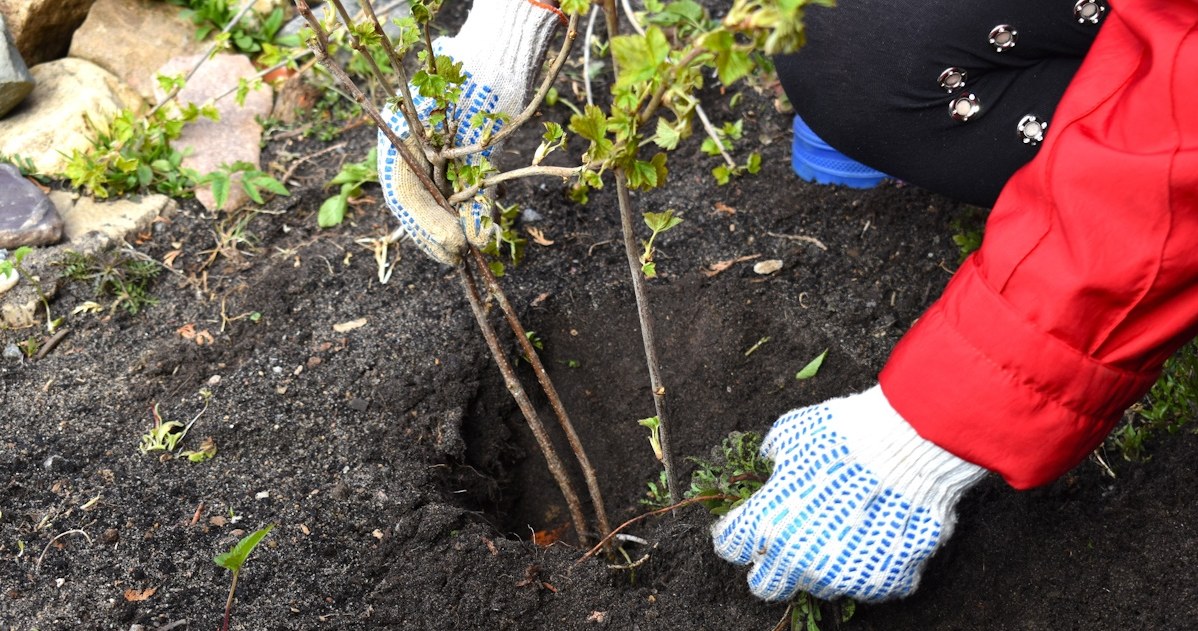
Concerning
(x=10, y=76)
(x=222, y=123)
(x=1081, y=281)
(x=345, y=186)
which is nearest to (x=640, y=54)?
(x=1081, y=281)

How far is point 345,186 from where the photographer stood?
2.12 m

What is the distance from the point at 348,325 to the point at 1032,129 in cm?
122

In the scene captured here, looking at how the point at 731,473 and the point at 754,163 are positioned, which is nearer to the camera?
the point at 731,473

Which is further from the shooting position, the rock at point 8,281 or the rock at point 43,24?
the rock at point 43,24

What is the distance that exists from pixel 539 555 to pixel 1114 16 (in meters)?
1.06

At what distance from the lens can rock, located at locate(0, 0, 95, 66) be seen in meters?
2.35

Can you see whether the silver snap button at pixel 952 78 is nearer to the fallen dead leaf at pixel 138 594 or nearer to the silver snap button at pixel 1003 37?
the silver snap button at pixel 1003 37

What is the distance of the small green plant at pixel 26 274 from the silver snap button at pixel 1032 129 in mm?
1741

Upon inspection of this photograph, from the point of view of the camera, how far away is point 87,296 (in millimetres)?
1948

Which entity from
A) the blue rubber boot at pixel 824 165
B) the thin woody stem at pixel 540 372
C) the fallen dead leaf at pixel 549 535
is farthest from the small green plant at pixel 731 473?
the blue rubber boot at pixel 824 165

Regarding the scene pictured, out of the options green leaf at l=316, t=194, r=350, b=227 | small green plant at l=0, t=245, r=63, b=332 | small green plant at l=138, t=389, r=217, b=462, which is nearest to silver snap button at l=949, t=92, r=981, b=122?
green leaf at l=316, t=194, r=350, b=227

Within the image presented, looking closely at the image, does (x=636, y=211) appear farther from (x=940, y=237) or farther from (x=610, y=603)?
(x=610, y=603)

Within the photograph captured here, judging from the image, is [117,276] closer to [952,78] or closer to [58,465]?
[58,465]

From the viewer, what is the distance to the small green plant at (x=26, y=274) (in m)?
1.90
